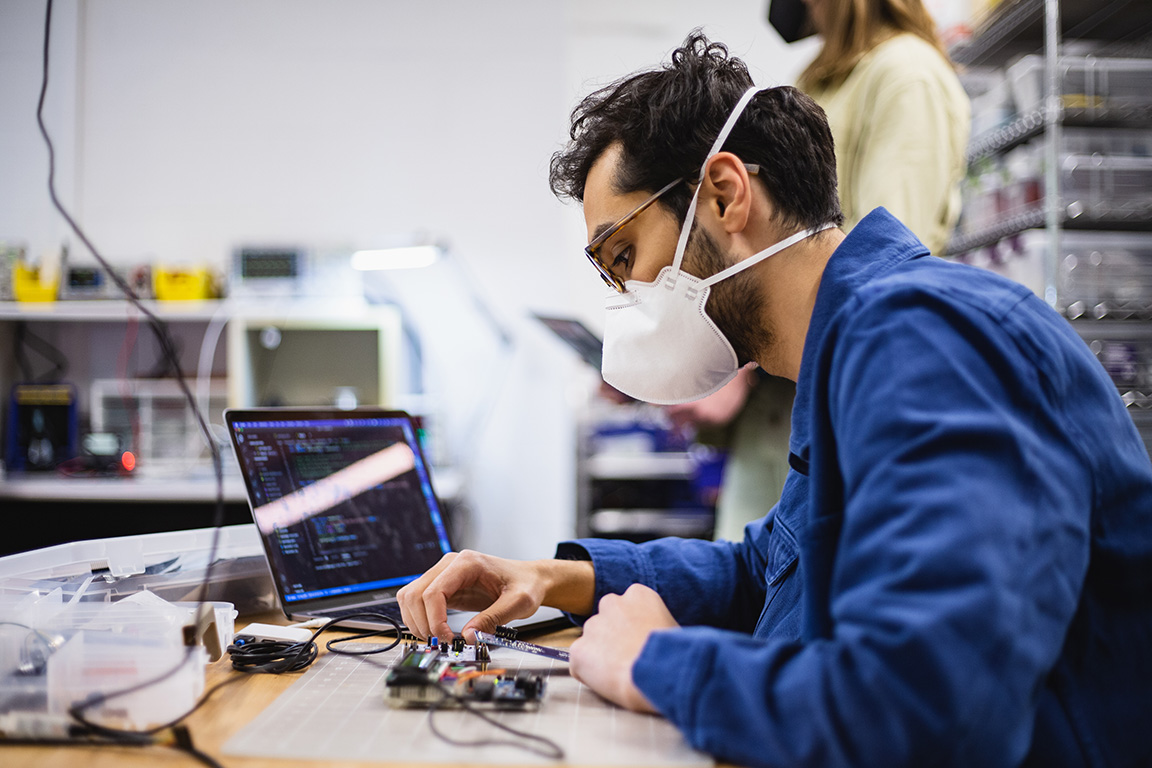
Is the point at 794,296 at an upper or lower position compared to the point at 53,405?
upper

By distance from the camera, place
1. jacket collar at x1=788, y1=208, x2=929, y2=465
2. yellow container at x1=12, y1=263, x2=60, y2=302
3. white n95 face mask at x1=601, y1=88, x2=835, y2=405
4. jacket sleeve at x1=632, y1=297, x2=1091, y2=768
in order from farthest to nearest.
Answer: yellow container at x1=12, y1=263, x2=60, y2=302
white n95 face mask at x1=601, y1=88, x2=835, y2=405
jacket collar at x1=788, y1=208, x2=929, y2=465
jacket sleeve at x1=632, y1=297, x2=1091, y2=768

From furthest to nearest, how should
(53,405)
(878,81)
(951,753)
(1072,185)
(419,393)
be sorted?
1. (419,393)
2. (53,405)
3. (1072,185)
4. (878,81)
5. (951,753)

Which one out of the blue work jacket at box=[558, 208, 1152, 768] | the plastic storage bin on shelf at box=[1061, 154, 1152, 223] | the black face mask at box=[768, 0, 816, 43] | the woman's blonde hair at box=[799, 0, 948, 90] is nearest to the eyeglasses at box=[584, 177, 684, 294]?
the blue work jacket at box=[558, 208, 1152, 768]

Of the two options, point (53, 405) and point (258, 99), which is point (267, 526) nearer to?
point (53, 405)

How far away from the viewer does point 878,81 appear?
1387 millimetres

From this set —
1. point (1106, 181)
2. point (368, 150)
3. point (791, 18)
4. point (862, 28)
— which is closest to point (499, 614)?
point (862, 28)

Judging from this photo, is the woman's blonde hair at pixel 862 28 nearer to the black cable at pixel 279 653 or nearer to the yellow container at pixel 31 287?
the black cable at pixel 279 653

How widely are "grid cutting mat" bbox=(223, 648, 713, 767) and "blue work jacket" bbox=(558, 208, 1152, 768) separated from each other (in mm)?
42

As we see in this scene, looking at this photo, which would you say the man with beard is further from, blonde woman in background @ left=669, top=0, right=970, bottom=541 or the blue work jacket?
blonde woman in background @ left=669, top=0, right=970, bottom=541

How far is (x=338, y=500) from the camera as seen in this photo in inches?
38.3

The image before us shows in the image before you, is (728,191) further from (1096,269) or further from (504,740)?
(1096,269)

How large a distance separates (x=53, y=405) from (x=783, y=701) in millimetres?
2906

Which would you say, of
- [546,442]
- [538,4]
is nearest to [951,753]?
[546,442]

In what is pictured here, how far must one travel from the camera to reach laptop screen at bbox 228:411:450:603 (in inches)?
35.9
